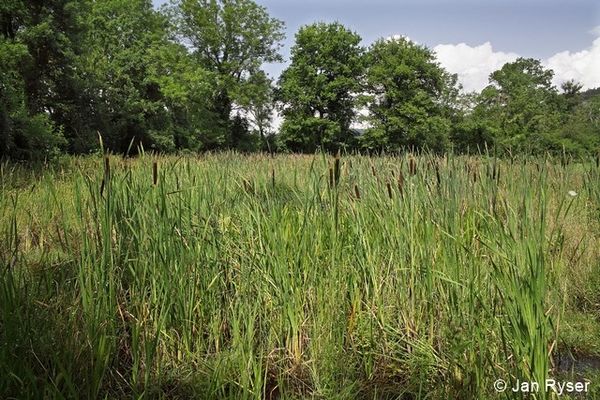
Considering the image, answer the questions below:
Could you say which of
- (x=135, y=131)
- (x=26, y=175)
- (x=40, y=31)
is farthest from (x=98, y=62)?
A: (x=26, y=175)

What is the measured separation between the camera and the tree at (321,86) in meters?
36.5

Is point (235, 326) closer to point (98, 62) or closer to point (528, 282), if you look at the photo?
point (528, 282)

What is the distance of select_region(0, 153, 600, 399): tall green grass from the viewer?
1.84 m

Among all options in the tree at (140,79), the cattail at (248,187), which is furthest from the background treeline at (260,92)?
the cattail at (248,187)

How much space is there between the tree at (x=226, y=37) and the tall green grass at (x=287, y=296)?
34344 millimetres

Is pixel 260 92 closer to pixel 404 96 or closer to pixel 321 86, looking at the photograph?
pixel 321 86

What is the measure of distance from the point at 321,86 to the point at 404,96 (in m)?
7.48

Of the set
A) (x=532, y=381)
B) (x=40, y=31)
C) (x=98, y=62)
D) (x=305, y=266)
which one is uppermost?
(x=98, y=62)

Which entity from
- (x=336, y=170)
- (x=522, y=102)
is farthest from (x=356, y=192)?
(x=522, y=102)

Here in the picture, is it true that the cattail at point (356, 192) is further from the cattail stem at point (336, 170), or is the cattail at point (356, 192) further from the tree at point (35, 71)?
the tree at point (35, 71)

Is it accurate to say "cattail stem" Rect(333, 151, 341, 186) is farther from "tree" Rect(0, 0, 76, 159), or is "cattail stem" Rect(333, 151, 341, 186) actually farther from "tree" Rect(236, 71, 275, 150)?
"tree" Rect(236, 71, 275, 150)

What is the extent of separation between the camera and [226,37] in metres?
37.1

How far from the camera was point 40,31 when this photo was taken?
1208 cm

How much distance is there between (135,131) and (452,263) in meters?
25.2
